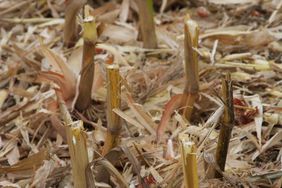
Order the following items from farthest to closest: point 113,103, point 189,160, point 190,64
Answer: point 190,64, point 113,103, point 189,160

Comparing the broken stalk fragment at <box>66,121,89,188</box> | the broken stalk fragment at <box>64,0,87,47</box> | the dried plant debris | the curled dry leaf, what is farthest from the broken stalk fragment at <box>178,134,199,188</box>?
the broken stalk fragment at <box>64,0,87,47</box>

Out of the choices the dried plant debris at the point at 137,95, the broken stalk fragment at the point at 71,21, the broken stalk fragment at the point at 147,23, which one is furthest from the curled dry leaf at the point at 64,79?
the broken stalk fragment at the point at 147,23

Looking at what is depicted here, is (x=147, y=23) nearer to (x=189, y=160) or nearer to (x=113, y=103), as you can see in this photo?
(x=113, y=103)

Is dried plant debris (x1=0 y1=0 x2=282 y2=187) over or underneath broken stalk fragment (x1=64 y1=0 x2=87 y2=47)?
underneath

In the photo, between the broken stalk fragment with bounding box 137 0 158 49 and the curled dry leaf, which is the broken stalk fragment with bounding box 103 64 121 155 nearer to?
the curled dry leaf

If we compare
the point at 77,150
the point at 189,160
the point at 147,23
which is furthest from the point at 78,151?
the point at 147,23
